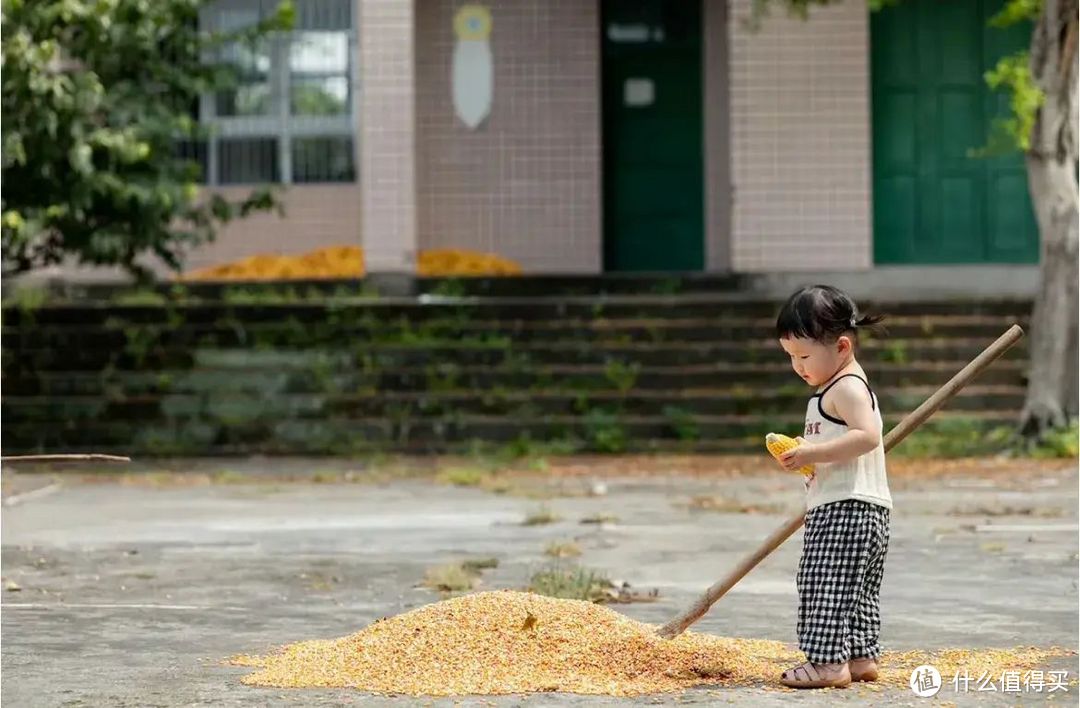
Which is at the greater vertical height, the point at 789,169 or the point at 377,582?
the point at 789,169

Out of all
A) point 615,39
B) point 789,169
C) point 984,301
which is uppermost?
point 615,39

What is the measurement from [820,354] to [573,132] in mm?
14026

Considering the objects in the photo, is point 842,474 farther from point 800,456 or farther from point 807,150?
point 807,150

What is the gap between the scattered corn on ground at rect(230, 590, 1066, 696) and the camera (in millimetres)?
5973

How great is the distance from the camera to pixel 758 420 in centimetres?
1628

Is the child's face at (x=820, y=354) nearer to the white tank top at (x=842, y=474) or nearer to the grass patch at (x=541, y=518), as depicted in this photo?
the white tank top at (x=842, y=474)

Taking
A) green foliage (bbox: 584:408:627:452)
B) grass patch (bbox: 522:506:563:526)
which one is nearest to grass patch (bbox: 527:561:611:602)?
grass patch (bbox: 522:506:563:526)

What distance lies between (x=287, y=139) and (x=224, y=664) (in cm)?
1394

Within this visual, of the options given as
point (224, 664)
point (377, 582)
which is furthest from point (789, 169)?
point (224, 664)

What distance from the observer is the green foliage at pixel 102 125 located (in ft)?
46.9

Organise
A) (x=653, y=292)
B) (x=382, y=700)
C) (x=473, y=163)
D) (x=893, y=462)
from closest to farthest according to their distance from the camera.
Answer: (x=382, y=700), (x=893, y=462), (x=653, y=292), (x=473, y=163)

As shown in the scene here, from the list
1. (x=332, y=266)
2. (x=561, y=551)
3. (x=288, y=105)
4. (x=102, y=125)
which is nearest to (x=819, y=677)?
(x=561, y=551)

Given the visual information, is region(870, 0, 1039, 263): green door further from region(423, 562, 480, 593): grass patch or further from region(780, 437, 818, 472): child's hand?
region(780, 437, 818, 472): child's hand

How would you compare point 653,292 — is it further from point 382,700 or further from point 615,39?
point 382,700
